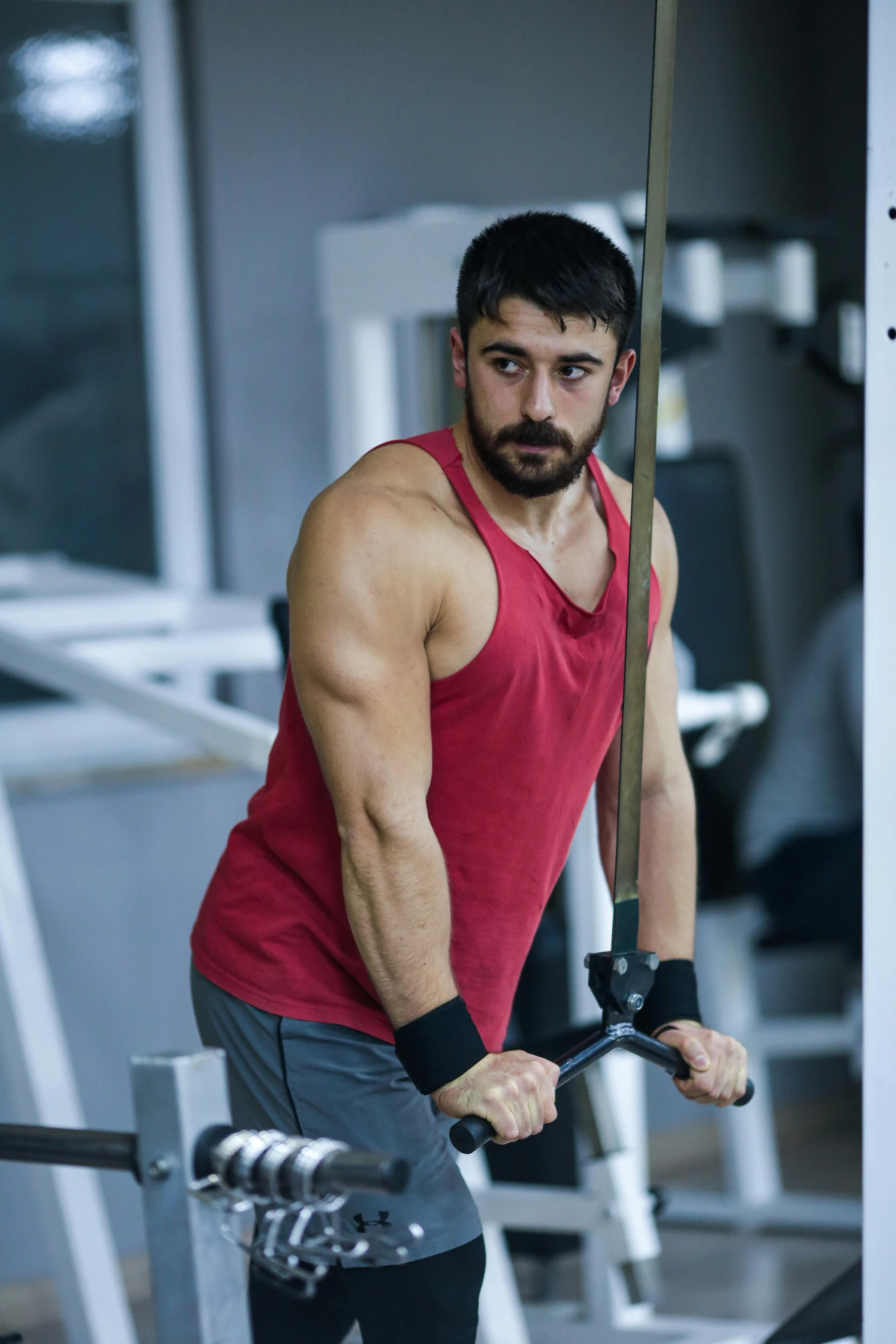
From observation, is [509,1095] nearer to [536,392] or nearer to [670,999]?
[670,999]

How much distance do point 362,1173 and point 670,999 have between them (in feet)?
2.49

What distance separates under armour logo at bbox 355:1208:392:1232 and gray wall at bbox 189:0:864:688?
1.90m

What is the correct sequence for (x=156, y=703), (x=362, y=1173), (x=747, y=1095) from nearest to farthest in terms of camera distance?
(x=362, y=1173) < (x=747, y=1095) < (x=156, y=703)

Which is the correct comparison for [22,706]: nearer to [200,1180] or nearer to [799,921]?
[799,921]

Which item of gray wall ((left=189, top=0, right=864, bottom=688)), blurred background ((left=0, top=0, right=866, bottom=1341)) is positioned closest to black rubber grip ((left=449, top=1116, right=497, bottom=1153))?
blurred background ((left=0, top=0, right=866, bottom=1341))

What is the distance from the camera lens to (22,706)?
3199 millimetres

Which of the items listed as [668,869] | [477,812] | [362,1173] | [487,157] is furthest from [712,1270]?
[362,1173]

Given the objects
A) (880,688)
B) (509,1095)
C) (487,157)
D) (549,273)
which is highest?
(487,157)

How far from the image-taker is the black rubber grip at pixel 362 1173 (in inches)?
36.4

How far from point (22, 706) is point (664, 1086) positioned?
171 cm

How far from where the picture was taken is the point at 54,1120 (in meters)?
2.24

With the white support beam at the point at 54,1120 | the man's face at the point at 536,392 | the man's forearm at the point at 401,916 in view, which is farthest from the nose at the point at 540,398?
the white support beam at the point at 54,1120

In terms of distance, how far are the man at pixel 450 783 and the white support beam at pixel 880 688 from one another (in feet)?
0.49

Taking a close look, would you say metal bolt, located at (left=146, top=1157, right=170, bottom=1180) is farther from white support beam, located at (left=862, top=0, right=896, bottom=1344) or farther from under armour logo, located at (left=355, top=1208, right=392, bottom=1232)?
white support beam, located at (left=862, top=0, right=896, bottom=1344)
